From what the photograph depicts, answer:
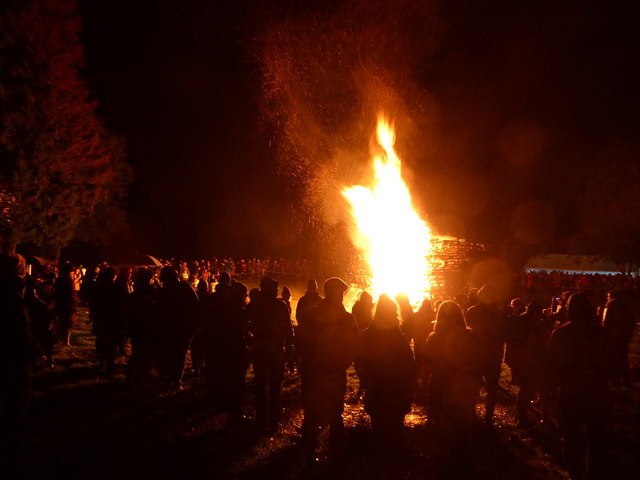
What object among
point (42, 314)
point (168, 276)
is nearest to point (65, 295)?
point (42, 314)

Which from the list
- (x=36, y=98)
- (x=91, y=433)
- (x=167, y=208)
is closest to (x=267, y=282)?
(x=91, y=433)

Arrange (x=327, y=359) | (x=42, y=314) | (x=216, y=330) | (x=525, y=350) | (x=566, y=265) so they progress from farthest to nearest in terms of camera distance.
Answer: (x=566, y=265) < (x=42, y=314) < (x=525, y=350) < (x=216, y=330) < (x=327, y=359)

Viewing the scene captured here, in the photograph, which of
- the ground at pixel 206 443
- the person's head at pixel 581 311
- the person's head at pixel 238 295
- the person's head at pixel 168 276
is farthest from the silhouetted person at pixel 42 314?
the person's head at pixel 581 311

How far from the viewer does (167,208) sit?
53375 millimetres

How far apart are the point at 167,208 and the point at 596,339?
172 feet

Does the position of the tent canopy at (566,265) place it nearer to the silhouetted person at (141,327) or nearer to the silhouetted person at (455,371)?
the silhouetted person at (141,327)

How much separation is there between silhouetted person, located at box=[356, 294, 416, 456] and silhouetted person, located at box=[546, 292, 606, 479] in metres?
1.67

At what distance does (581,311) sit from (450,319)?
4.48 feet

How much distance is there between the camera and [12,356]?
16.3 ft

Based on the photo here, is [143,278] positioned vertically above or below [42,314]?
above

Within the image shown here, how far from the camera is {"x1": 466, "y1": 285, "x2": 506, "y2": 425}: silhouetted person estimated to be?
588 centimetres

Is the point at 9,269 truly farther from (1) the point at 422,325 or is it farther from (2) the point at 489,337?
(1) the point at 422,325

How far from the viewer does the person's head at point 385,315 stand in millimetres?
4871

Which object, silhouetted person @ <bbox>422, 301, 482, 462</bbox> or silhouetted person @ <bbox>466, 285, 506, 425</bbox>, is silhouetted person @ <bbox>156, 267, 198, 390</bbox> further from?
silhouetted person @ <bbox>466, 285, 506, 425</bbox>
